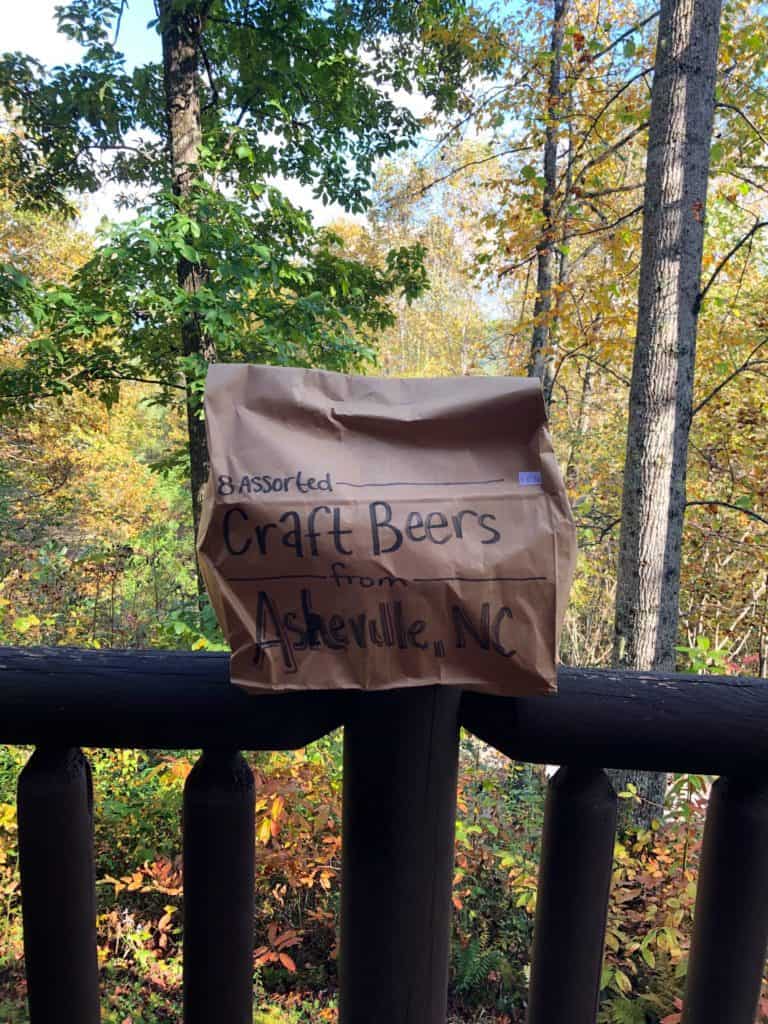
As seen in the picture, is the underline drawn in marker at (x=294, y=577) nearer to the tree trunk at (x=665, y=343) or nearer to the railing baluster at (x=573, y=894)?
the railing baluster at (x=573, y=894)

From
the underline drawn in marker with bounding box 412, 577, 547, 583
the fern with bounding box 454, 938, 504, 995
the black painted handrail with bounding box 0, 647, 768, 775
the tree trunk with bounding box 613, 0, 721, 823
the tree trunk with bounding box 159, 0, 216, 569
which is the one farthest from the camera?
the tree trunk with bounding box 159, 0, 216, 569

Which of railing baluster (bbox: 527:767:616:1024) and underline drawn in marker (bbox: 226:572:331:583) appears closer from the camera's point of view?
underline drawn in marker (bbox: 226:572:331:583)

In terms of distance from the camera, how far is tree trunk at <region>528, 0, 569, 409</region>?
6152 millimetres

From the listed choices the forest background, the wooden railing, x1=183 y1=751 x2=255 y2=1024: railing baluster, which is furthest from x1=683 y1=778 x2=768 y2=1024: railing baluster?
the forest background

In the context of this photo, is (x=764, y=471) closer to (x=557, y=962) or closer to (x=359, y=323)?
(x=359, y=323)

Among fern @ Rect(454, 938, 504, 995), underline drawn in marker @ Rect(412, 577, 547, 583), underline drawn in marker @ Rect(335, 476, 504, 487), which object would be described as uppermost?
underline drawn in marker @ Rect(335, 476, 504, 487)

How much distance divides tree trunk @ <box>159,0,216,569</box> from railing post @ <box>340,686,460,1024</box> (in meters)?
4.52

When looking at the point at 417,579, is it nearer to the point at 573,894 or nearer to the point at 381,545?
the point at 381,545

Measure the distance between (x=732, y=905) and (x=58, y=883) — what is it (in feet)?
2.55

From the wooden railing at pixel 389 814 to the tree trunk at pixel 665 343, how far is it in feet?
10.0

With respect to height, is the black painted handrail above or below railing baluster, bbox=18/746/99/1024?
above

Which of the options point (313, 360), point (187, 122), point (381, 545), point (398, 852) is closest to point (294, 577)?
point (381, 545)

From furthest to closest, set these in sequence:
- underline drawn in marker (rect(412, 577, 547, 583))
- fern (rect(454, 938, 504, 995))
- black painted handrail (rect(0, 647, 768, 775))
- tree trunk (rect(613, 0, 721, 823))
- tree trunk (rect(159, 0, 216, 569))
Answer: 1. tree trunk (rect(159, 0, 216, 569))
2. tree trunk (rect(613, 0, 721, 823))
3. fern (rect(454, 938, 504, 995))
4. black painted handrail (rect(0, 647, 768, 775))
5. underline drawn in marker (rect(412, 577, 547, 583))

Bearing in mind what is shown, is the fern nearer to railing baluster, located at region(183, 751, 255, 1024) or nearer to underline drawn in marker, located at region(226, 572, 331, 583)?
railing baluster, located at region(183, 751, 255, 1024)
